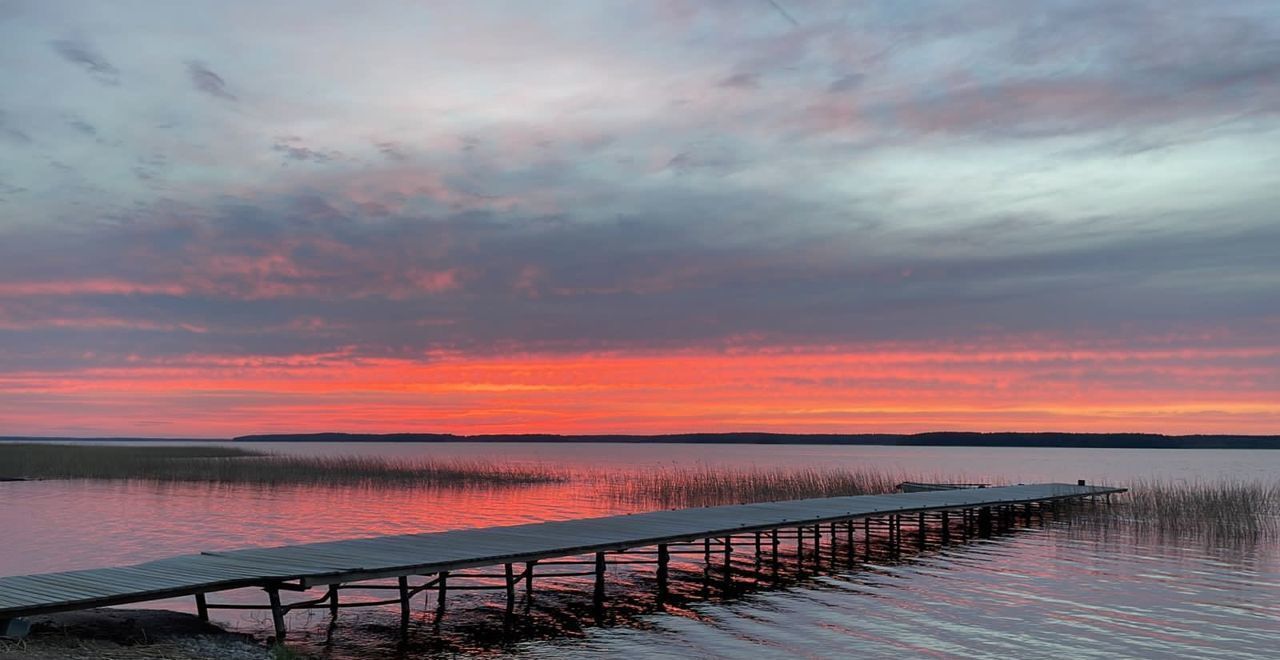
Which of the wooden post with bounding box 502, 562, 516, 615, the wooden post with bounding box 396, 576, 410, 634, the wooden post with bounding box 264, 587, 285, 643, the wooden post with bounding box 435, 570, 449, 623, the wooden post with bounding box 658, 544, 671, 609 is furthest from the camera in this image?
the wooden post with bounding box 658, 544, 671, 609

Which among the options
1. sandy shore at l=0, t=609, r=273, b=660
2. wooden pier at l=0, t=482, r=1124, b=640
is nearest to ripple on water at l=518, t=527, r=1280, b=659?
wooden pier at l=0, t=482, r=1124, b=640

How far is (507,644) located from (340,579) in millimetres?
2587

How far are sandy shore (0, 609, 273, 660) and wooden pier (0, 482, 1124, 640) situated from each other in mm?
409

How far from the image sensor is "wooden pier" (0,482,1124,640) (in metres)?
12.4

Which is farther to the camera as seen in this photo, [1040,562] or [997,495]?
[997,495]

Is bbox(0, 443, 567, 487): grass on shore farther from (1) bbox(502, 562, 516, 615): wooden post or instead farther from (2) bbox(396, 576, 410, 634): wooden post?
(2) bbox(396, 576, 410, 634): wooden post

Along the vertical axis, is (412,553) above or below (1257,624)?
above

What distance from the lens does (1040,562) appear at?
24000 mm

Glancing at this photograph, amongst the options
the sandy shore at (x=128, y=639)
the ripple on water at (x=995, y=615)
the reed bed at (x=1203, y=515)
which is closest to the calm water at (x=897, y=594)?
the ripple on water at (x=995, y=615)

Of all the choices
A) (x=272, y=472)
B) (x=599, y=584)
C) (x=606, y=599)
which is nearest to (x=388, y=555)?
(x=599, y=584)

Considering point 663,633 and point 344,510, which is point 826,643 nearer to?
point 663,633

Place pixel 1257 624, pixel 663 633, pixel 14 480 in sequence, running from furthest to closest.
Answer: pixel 14 480, pixel 1257 624, pixel 663 633

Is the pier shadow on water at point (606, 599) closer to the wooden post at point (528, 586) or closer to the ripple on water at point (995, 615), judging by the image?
the wooden post at point (528, 586)

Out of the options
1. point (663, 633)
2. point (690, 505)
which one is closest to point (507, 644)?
point (663, 633)
